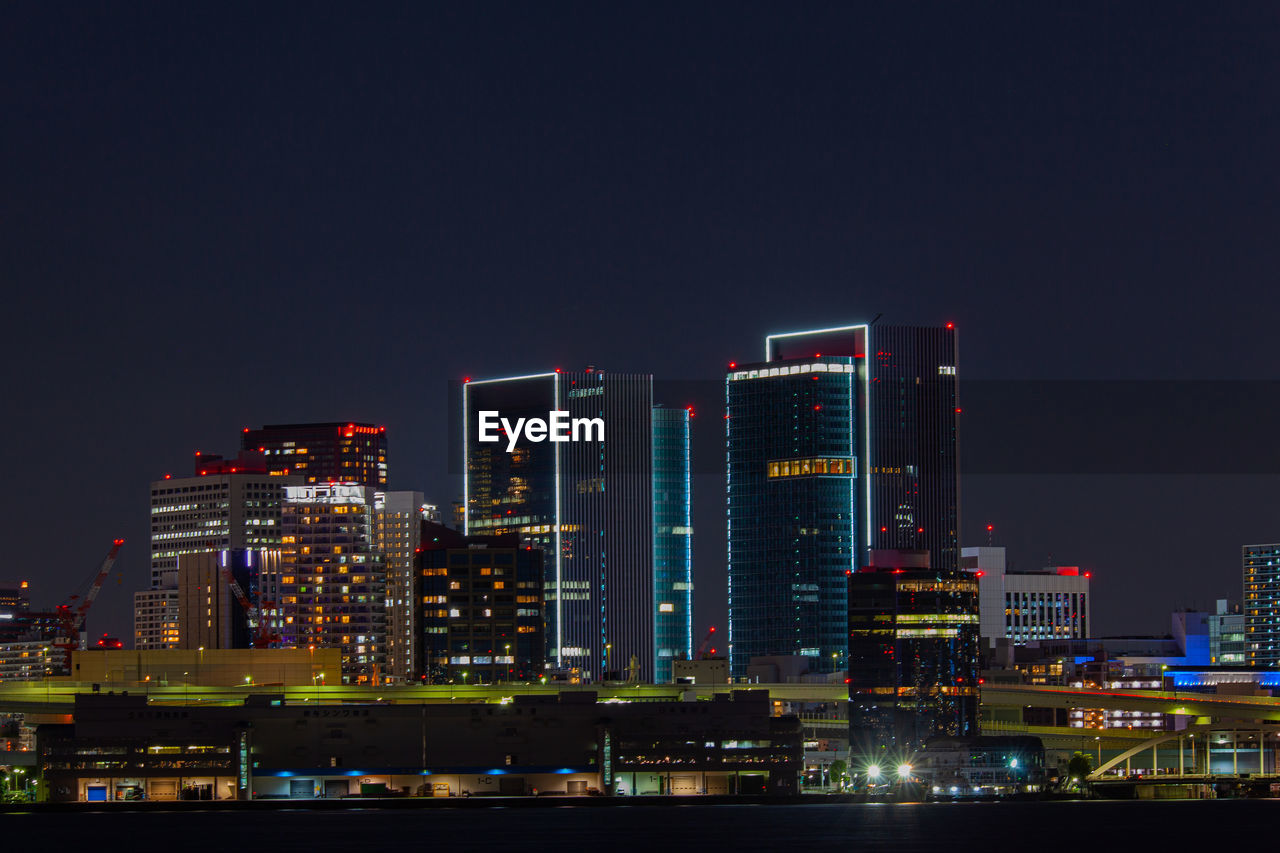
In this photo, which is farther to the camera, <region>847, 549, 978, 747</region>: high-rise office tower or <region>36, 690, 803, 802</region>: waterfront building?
<region>847, 549, 978, 747</region>: high-rise office tower

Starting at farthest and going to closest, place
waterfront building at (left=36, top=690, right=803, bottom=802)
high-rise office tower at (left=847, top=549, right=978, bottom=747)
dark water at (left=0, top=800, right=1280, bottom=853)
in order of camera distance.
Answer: high-rise office tower at (left=847, top=549, right=978, bottom=747) < waterfront building at (left=36, top=690, right=803, bottom=802) < dark water at (left=0, top=800, right=1280, bottom=853)

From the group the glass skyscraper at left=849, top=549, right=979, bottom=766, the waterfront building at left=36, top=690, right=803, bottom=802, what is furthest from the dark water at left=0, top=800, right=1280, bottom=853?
the glass skyscraper at left=849, top=549, right=979, bottom=766

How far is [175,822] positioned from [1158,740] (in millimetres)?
84297

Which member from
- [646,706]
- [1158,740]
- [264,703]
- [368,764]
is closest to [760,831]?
[646,706]

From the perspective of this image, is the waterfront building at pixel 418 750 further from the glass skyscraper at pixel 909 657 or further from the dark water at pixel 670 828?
the glass skyscraper at pixel 909 657

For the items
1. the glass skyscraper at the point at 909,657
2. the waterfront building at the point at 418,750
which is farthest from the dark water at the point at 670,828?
the glass skyscraper at the point at 909,657

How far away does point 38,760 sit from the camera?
500 feet

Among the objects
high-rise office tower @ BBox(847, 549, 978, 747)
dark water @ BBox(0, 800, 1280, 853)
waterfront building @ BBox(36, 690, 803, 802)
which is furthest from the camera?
high-rise office tower @ BBox(847, 549, 978, 747)

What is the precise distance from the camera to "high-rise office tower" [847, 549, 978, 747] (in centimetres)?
18138

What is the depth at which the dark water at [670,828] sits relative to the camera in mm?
125750

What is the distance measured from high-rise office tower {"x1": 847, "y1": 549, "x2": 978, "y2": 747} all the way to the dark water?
49.1 ft

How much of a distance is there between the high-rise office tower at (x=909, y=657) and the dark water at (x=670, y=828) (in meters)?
15.0

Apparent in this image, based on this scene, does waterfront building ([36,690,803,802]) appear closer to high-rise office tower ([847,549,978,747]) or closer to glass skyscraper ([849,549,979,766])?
high-rise office tower ([847,549,978,747])

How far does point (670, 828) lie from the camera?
5349 inches
